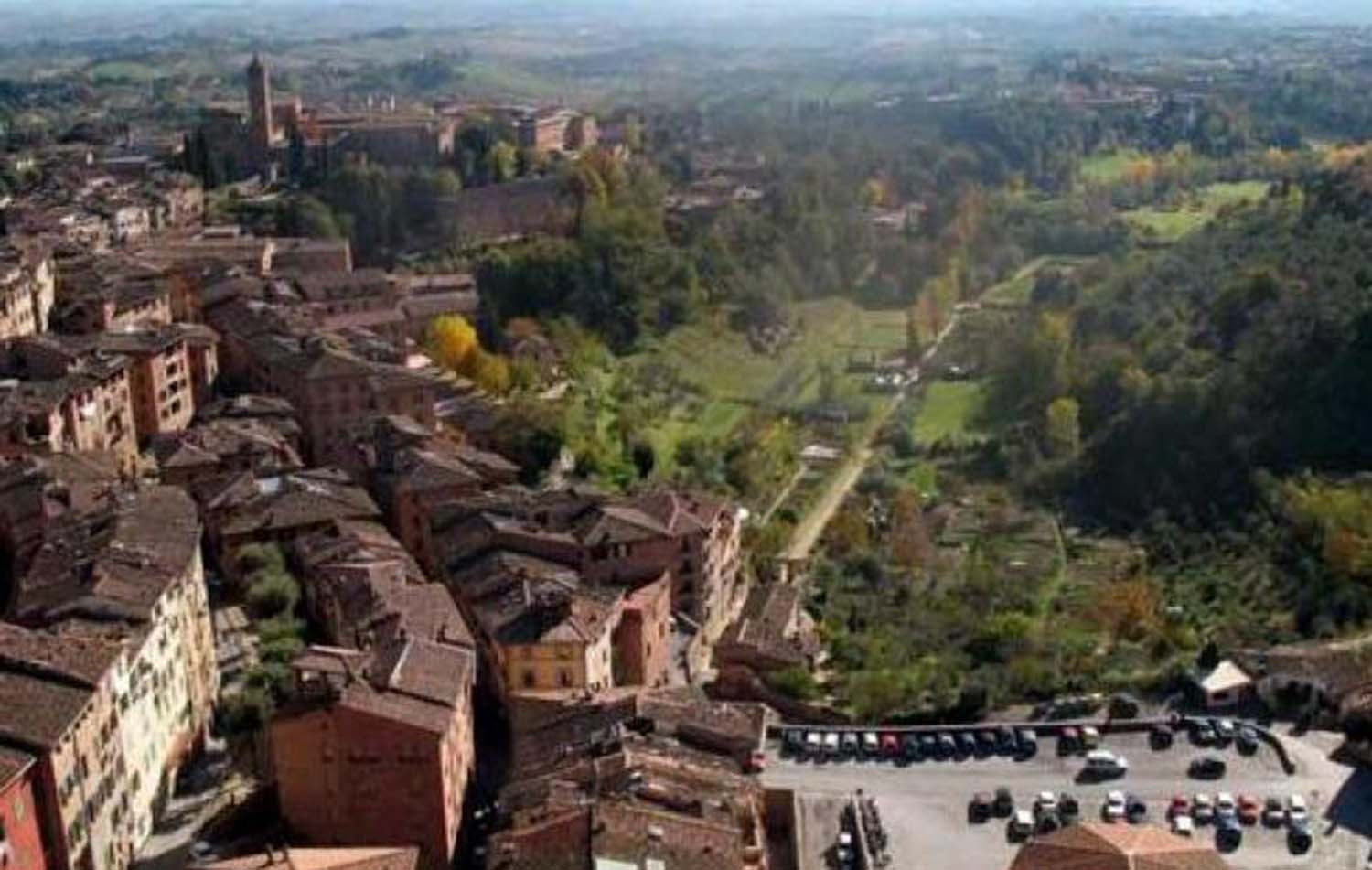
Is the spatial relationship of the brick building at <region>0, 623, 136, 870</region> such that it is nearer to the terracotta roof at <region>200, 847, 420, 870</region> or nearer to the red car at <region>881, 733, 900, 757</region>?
the terracotta roof at <region>200, 847, 420, 870</region>

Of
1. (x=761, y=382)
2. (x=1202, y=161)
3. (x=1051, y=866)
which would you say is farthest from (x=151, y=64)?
(x=1051, y=866)

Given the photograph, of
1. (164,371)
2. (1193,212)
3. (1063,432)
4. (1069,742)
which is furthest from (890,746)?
(1193,212)

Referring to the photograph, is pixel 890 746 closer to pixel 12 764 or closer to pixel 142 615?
pixel 142 615

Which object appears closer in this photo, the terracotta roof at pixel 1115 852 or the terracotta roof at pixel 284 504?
the terracotta roof at pixel 1115 852

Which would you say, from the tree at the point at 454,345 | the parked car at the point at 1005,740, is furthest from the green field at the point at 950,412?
the parked car at the point at 1005,740

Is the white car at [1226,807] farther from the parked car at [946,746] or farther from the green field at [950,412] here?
the green field at [950,412]

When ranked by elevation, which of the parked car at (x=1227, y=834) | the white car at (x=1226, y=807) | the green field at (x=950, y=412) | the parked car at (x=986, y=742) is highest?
the white car at (x=1226, y=807)

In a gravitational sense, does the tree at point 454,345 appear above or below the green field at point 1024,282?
above
